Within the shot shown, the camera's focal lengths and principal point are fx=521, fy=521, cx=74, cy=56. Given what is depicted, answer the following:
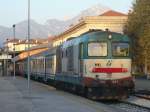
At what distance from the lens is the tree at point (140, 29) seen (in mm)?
56269

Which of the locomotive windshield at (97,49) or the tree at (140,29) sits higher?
the tree at (140,29)

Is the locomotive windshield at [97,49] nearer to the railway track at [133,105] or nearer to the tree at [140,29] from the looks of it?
the railway track at [133,105]

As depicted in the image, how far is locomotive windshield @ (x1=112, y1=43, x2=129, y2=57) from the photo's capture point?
27.4m

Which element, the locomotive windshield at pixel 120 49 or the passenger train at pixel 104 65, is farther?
the locomotive windshield at pixel 120 49

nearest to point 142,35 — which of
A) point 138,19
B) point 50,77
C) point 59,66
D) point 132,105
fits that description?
point 138,19

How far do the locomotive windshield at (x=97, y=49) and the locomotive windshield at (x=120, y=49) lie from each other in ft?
1.58

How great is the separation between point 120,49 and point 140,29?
36025 millimetres

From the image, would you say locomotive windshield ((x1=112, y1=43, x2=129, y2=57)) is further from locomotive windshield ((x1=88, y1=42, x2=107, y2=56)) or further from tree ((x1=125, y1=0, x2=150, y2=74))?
tree ((x1=125, y1=0, x2=150, y2=74))

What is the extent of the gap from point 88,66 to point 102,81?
3.54 feet

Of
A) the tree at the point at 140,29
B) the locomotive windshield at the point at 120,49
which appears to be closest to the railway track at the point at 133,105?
the locomotive windshield at the point at 120,49

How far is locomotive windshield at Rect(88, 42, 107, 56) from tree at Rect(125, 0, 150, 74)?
26.9 m

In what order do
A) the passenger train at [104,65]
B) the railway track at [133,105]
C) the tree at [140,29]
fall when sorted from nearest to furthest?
the railway track at [133,105] < the passenger train at [104,65] < the tree at [140,29]

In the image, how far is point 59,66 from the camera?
3731 cm

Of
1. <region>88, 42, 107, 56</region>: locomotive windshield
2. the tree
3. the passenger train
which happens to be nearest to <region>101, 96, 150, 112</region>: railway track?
the passenger train
